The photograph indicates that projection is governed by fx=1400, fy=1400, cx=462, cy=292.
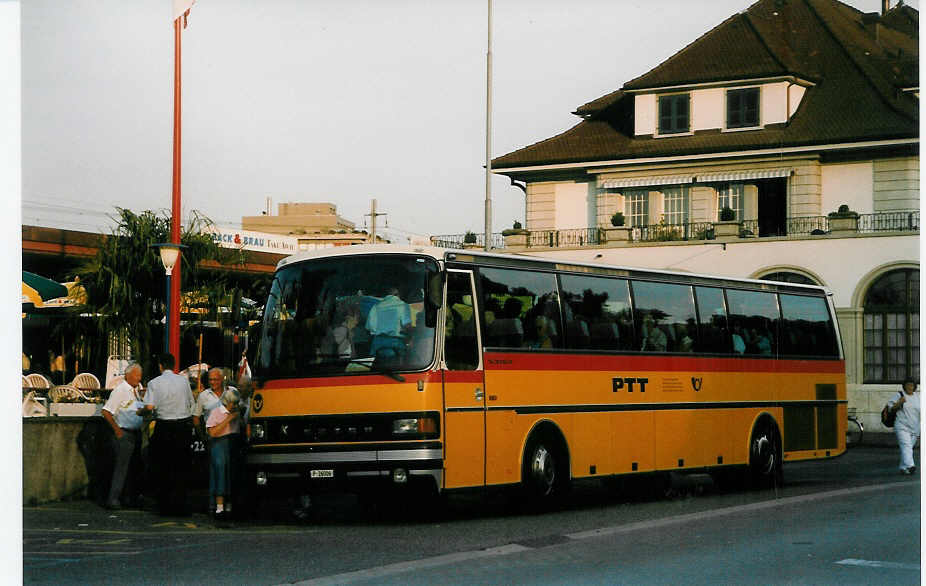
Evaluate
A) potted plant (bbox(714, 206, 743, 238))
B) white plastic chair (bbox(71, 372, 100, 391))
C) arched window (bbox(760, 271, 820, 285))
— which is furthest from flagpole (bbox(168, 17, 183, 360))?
potted plant (bbox(714, 206, 743, 238))

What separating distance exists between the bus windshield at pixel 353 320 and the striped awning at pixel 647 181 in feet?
76.8

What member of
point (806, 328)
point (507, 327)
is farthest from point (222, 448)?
point (806, 328)

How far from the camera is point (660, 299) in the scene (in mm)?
18141

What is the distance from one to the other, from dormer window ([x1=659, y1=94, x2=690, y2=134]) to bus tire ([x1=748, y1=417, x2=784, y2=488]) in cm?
1891

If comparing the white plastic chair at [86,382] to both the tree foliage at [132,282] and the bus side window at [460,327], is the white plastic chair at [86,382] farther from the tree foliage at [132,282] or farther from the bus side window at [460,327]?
the bus side window at [460,327]

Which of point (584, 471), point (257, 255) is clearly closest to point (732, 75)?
point (257, 255)

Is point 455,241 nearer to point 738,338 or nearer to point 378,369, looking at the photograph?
point 378,369

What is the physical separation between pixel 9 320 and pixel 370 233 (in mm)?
6300

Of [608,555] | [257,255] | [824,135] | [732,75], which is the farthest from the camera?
[732,75]

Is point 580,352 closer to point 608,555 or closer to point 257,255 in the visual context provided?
point 608,555

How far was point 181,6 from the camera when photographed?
15547 millimetres

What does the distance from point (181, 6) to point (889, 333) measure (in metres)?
16.2

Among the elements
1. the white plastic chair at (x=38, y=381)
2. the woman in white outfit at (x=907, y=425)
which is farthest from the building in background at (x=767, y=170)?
the white plastic chair at (x=38, y=381)

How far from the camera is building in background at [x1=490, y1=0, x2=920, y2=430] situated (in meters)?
27.1
